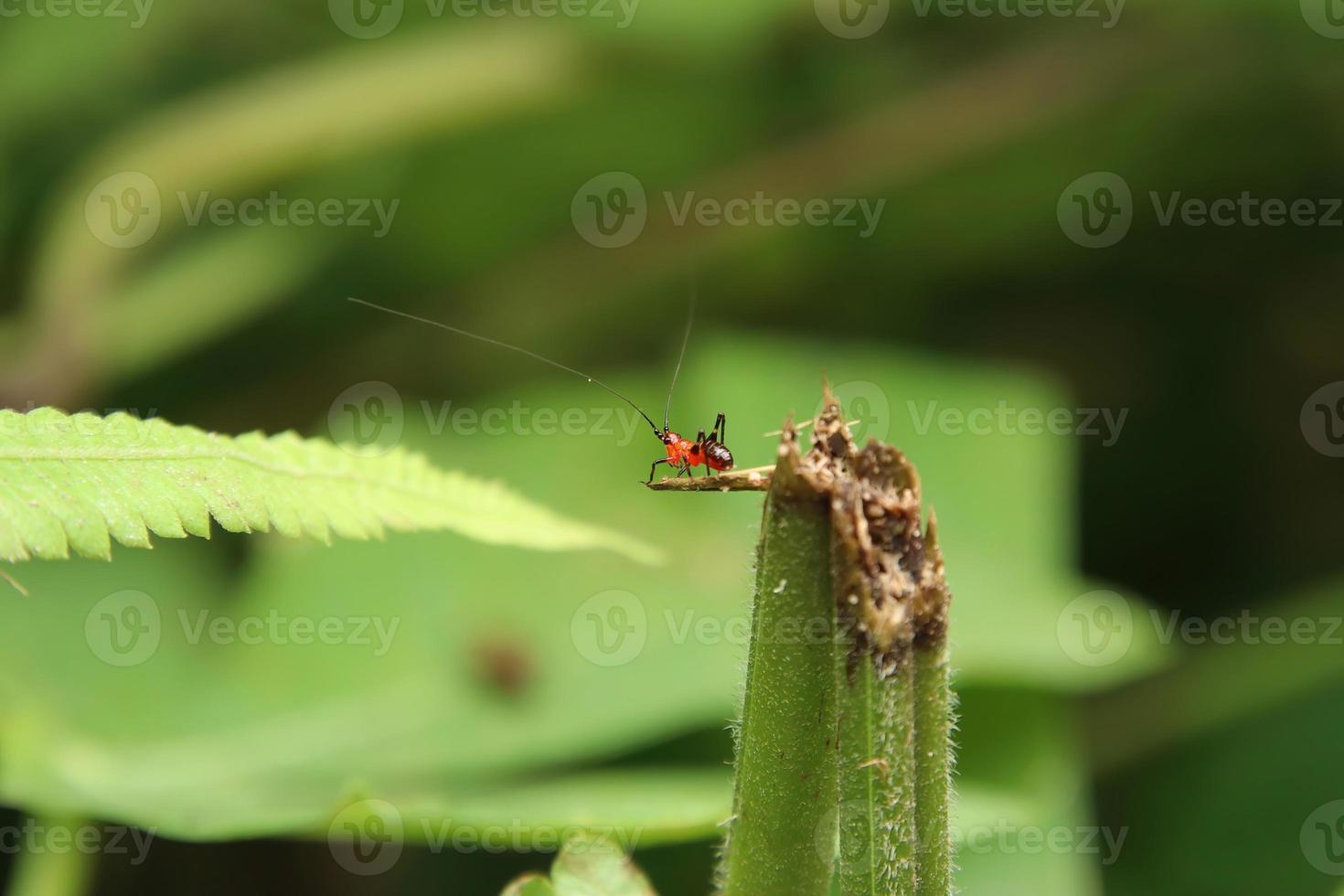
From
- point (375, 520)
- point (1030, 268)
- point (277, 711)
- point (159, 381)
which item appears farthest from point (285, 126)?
point (375, 520)

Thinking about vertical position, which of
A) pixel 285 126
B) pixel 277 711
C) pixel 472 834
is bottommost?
pixel 472 834

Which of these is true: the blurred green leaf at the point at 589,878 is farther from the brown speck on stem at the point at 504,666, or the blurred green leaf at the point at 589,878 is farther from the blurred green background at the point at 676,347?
the brown speck on stem at the point at 504,666

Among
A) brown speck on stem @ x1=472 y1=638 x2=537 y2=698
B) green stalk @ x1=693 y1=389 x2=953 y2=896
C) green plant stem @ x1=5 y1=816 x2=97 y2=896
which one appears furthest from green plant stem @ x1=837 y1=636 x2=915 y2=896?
brown speck on stem @ x1=472 y1=638 x2=537 y2=698

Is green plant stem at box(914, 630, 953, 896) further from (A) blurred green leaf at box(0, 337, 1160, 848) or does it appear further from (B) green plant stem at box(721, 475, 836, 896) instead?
(A) blurred green leaf at box(0, 337, 1160, 848)

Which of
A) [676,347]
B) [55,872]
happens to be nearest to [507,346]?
[55,872]

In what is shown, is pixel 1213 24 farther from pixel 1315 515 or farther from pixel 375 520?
pixel 375 520
